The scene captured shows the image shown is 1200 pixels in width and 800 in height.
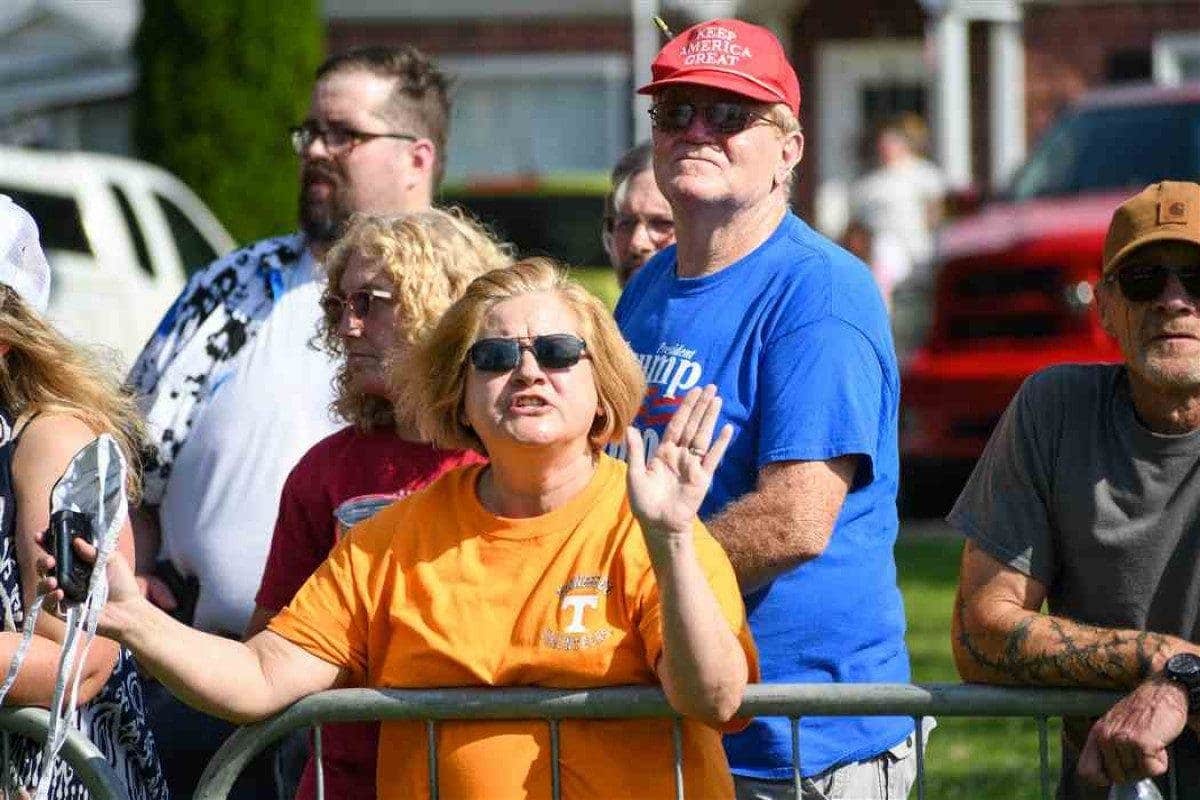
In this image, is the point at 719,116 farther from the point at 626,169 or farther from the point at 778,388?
the point at 626,169

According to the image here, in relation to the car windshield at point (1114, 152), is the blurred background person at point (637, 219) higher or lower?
higher

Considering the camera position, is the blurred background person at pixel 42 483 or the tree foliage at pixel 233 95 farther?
the tree foliage at pixel 233 95

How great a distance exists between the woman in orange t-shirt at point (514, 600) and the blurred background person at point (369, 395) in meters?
0.50

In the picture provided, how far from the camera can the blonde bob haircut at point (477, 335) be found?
4.01 meters

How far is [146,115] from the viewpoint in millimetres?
21359

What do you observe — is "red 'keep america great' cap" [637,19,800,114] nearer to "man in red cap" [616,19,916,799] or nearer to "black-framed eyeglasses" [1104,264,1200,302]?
"man in red cap" [616,19,916,799]

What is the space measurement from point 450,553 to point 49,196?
11.9 meters

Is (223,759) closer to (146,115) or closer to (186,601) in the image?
(186,601)

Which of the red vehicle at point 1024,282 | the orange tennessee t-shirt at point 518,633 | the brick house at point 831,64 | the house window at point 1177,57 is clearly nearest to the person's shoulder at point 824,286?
the orange tennessee t-shirt at point 518,633

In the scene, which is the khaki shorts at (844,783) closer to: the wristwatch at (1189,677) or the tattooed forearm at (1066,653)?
the tattooed forearm at (1066,653)

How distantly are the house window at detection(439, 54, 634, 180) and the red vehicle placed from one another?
11373 millimetres

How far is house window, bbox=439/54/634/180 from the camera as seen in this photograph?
2448cm

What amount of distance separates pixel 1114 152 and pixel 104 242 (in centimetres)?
662

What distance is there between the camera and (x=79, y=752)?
3.91 m
